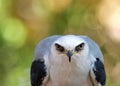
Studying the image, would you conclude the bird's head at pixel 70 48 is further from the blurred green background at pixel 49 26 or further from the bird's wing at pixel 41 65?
the blurred green background at pixel 49 26

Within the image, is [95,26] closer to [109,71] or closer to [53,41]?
[109,71]

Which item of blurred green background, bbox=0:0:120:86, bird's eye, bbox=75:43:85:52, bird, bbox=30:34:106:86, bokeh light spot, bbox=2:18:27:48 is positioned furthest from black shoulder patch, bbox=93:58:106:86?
bokeh light spot, bbox=2:18:27:48

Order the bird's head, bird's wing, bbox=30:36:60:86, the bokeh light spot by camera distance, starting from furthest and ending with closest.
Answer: the bokeh light spot → bird's wing, bbox=30:36:60:86 → the bird's head

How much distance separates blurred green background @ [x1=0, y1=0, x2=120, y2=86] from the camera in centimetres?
385

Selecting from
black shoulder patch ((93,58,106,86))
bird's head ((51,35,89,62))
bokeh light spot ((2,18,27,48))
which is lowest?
black shoulder patch ((93,58,106,86))

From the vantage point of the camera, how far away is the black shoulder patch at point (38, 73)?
266 centimetres

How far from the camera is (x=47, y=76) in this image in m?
2.66

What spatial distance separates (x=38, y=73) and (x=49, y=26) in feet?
4.50

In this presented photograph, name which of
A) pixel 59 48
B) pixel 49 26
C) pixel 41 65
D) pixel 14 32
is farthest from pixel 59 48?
pixel 49 26

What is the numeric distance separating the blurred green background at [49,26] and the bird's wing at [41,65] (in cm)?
105

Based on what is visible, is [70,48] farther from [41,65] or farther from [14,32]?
[14,32]

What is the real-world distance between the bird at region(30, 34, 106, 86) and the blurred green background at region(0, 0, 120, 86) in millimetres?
1089

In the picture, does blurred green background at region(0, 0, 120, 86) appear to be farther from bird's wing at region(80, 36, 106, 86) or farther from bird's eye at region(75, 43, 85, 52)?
bird's eye at region(75, 43, 85, 52)

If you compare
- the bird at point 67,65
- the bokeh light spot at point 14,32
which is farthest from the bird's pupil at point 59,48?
the bokeh light spot at point 14,32
